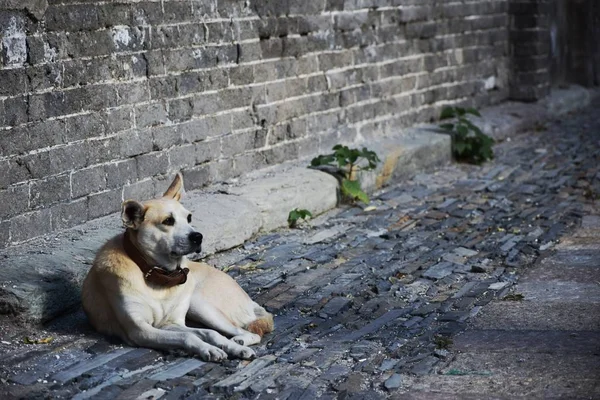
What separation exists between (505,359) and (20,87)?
3295 mm

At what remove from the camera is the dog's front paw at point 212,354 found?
16.8ft

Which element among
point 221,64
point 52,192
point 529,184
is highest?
point 221,64

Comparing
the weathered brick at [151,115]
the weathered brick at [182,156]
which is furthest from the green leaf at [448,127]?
the weathered brick at [151,115]

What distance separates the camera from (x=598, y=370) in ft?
16.3

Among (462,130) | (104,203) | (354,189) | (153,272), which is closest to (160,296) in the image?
(153,272)

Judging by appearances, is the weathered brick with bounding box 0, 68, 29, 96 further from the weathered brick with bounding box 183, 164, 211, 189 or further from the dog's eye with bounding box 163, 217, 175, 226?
the weathered brick with bounding box 183, 164, 211, 189

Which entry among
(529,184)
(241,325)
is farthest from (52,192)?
(529,184)

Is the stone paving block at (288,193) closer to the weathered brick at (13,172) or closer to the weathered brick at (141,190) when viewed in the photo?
the weathered brick at (141,190)

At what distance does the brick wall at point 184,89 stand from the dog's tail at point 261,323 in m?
1.72

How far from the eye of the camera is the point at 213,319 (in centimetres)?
558

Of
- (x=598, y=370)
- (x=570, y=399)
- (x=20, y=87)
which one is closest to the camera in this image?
(x=570, y=399)

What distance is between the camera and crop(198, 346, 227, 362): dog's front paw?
5.13 m

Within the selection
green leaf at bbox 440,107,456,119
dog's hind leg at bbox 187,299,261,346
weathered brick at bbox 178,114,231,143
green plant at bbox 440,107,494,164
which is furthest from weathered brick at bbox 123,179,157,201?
green leaf at bbox 440,107,456,119

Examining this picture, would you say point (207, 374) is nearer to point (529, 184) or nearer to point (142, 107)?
point (142, 107)
